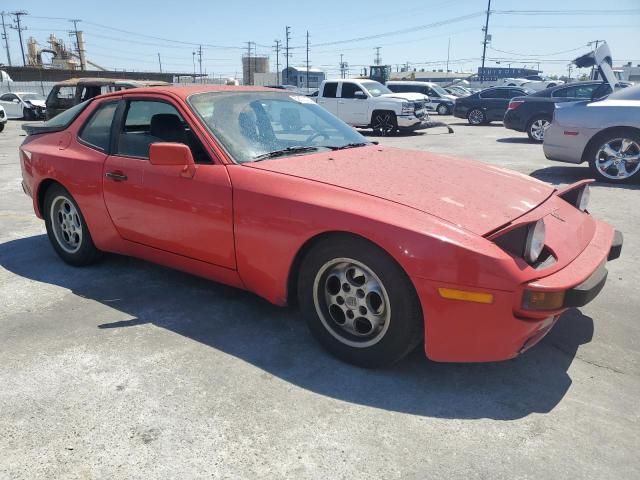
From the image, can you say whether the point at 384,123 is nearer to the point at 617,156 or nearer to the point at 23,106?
the point at 617,156

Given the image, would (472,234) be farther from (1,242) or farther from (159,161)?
(1,242)

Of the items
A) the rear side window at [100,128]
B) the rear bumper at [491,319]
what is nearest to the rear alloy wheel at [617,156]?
the rear bumper at [491,319]

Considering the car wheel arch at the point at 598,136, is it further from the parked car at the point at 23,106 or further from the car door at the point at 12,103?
the car door at the point at 12,103

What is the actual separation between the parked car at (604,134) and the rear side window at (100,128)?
618cm

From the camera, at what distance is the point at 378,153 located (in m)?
3.66

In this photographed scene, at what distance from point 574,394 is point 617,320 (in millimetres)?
1052

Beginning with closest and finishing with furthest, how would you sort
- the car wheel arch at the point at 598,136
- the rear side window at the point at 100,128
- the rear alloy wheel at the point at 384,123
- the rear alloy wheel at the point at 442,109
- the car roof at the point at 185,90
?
1. the car roof at the point at 185,90
2. the rear side window at the point at 100,128
3. the car wheel arch at the point at 598,136
4. the rear alloy wheel at the point at 384,123
5. the rear alloy wheel at the point at 442,109

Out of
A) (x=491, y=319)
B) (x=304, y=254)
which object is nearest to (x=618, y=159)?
(x=491, y=319)

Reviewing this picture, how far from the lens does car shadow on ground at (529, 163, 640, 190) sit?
23.5 ft

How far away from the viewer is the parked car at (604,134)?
698 cm

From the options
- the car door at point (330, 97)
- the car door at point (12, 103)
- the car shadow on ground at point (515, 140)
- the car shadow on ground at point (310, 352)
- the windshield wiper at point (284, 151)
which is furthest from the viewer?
the car door at point (12, 103)

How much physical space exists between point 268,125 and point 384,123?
13.4m

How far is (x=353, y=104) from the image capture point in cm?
A: 1661

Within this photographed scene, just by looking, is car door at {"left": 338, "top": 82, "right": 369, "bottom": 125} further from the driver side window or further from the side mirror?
the side mirror
